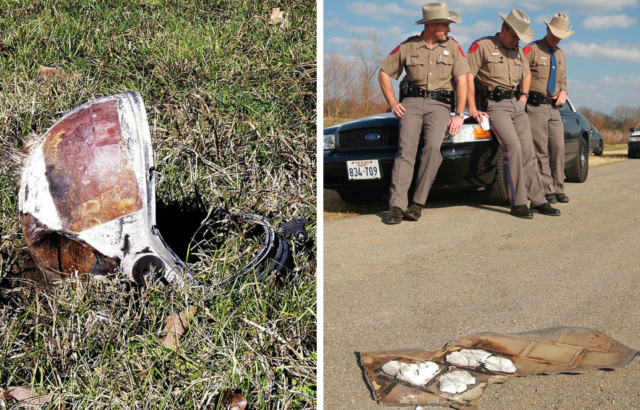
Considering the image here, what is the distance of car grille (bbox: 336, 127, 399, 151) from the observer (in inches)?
233

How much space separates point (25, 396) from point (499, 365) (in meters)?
1.83

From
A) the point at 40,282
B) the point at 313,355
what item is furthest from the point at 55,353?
the point at 313,355

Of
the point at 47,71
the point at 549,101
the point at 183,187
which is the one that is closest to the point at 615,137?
the point at 549,101

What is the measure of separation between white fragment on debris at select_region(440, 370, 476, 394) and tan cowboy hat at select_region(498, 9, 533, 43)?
4.39 metres

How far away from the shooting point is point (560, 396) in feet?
7.24

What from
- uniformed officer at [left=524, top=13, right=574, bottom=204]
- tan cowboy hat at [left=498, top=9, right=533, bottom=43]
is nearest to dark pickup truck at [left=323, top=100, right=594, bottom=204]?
tan cowboy hat at [left=498, top=9, right=533, bottom=43]

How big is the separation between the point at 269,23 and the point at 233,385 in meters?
4.94

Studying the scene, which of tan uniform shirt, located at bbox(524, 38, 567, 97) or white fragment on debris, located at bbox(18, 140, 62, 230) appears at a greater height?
tan uniform shirt, located at bbox(524, 38, 567, 97)

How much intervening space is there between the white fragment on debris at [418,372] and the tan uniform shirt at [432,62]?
3.60 meters

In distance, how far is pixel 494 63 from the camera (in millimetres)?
6012

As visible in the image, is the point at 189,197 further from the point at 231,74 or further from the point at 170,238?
the point at 231,74

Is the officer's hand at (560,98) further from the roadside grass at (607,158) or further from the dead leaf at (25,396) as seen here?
the dead leaf at (25,396)

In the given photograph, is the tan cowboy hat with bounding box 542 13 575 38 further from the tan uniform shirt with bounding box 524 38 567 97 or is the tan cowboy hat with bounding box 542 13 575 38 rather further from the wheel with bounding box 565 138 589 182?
the wheel with bounding box 565 138 589 182

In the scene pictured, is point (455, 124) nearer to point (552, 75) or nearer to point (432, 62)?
point (432, 62)
